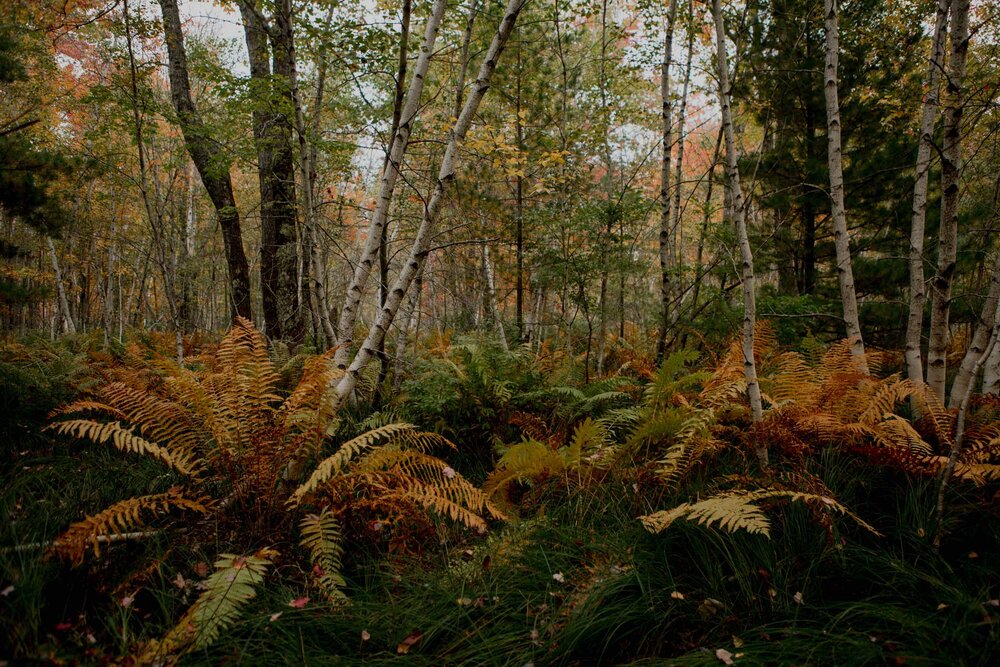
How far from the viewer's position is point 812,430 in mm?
3076

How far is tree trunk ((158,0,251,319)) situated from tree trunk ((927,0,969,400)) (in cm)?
687

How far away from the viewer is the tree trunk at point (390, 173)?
3336mm

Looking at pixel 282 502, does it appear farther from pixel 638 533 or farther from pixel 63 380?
pixel 63 380

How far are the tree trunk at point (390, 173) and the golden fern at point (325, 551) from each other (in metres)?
1.29

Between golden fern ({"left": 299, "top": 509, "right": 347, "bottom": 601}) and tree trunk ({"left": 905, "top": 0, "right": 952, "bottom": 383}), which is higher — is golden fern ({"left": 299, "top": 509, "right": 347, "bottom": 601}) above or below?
below

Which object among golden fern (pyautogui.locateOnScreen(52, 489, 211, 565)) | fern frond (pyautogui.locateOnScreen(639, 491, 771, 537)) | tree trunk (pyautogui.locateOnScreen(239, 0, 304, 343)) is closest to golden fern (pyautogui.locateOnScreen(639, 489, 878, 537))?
fern frond (pyautogui.locateOnScreen(639, 491, 771, 537))

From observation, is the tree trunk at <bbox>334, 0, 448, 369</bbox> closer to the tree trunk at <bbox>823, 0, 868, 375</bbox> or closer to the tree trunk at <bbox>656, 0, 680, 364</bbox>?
the tree trunk at <bbox>656, 0, 680, 364</bbox>

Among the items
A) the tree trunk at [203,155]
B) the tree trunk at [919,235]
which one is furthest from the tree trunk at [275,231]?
the tree trunk at [919,235]

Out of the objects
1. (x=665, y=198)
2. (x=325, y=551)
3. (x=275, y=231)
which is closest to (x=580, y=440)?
(x=325, y=551)

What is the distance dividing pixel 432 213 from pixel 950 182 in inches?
148

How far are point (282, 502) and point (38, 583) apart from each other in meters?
1.00

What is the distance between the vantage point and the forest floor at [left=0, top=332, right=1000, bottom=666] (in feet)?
5.86

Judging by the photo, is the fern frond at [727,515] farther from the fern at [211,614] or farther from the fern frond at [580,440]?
the fern at [211,614]

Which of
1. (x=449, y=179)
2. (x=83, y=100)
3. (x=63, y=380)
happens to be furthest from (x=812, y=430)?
(x=83, y=100)
